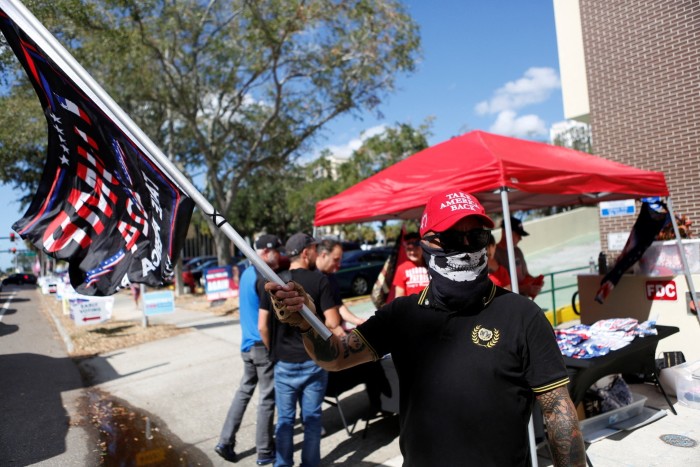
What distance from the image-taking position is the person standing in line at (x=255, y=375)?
432cm

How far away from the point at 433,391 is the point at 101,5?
15.6 metres

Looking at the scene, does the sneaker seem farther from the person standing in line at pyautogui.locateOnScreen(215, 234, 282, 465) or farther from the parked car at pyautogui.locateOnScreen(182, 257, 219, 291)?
the parked car at pyautogui.locateOnScreen(182, 257, 219, 291)

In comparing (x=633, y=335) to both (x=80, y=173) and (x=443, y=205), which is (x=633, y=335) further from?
(x=80, y=173)

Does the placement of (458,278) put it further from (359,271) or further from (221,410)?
(359,271)

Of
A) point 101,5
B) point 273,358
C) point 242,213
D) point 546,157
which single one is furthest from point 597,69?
point 242,213

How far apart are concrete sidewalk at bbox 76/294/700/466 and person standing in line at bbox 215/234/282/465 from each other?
307mm

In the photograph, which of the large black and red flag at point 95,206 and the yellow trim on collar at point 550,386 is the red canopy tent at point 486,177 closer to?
the yellow trim on collar at point 550,386

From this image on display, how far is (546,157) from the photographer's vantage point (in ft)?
18.3

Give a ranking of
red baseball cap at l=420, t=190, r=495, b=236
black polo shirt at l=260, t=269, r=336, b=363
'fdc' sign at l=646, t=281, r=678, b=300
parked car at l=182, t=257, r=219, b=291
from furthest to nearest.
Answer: parked car at l=182, t=257, r=219, b=291
'fdc' sign at l=646, t=281, r=678, b=300
black polo shirt at l=260, t=269, r=336, b=363
red baseball cap at l=420, t=190, r=495, b=236

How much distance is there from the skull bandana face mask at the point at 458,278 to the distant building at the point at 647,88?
10.6 metres

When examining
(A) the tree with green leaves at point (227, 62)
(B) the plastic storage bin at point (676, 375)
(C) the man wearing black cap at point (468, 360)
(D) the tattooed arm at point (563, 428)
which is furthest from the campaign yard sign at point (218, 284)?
(D) the tattooed arm at point (563, 428)

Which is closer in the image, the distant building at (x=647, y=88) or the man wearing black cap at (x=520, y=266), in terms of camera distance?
the man wearing black cap at (x=520, y=266)

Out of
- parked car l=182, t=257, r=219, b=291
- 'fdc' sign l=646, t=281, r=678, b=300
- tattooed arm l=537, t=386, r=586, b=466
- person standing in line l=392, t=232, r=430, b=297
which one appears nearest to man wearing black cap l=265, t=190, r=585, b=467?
tattooed arm l=537, t=386, r=586, b=466

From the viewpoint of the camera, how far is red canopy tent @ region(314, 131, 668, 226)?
4.76 m
